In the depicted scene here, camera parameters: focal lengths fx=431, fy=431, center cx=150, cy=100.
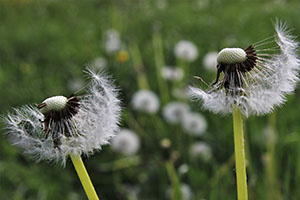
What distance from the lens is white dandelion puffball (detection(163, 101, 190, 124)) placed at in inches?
75.7

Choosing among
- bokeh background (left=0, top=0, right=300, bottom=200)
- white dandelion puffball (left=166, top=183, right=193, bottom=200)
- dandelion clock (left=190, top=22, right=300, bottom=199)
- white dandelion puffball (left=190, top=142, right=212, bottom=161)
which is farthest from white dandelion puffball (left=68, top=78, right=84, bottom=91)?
dandelion clock (left=190, top=22, right=300, bottom=199)

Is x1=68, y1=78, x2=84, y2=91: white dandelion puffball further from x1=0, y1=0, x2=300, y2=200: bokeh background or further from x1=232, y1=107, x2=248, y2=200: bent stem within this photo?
x1=232, y1=107, x2=248, y2=200: bent stem

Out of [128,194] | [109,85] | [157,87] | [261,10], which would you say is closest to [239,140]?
[109,85]

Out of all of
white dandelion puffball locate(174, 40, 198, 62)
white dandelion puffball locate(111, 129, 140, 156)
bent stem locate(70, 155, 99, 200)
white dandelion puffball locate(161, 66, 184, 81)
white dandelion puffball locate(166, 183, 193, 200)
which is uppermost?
white dandelion puffball locate(174, 40, 198, 62)

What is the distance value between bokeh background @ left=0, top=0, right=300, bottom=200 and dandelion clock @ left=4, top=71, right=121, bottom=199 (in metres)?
0.22

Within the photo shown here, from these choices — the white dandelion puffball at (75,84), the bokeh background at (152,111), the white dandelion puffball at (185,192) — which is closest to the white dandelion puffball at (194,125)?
the bokeh background at (152,111)

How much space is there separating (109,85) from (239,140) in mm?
221

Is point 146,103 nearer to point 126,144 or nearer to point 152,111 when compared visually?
point 152,111

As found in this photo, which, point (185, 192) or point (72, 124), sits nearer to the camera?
point (72, 124)

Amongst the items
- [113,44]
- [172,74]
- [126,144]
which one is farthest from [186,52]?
[126,144]

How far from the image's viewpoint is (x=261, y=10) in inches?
151

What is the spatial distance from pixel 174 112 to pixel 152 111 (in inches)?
4.3

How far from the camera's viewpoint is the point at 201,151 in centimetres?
172

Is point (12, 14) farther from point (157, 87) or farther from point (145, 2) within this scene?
point (157, 87)
